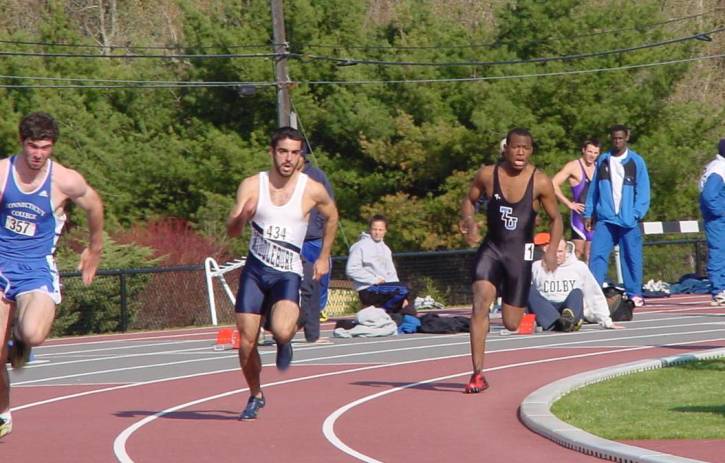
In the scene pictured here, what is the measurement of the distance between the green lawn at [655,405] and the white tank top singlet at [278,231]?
216 centimetres

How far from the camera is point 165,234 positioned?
120 feet

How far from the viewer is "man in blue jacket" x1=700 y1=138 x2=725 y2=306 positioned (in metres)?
21.7

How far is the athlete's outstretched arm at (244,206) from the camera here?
36.7ft

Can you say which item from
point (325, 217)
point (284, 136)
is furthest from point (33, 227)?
point (325, 217)

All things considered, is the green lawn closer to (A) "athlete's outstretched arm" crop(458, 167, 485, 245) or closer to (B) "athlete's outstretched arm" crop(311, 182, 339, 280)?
(A) "athlete's outstretched arm" crop(458, 167, 485, 245)

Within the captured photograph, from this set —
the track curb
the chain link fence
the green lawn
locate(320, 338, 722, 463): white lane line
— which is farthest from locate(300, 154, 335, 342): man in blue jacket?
the chain link fence

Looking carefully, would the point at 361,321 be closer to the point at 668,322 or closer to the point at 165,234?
the point at 668,322

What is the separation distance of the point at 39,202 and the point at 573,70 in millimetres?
31887

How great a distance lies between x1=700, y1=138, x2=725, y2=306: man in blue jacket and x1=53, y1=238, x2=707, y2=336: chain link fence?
6.46 m

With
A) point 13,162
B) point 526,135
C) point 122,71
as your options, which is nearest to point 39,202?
point 13,162

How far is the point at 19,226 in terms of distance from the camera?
10383mm

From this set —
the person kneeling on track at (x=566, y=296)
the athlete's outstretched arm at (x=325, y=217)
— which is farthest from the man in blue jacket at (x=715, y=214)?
the athlete's outstretched arm at (x=325, y=217)

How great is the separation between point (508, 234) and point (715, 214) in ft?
32.3

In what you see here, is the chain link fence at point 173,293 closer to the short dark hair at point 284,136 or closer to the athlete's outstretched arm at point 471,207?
the athlete's outstretched arm at point 471,207
